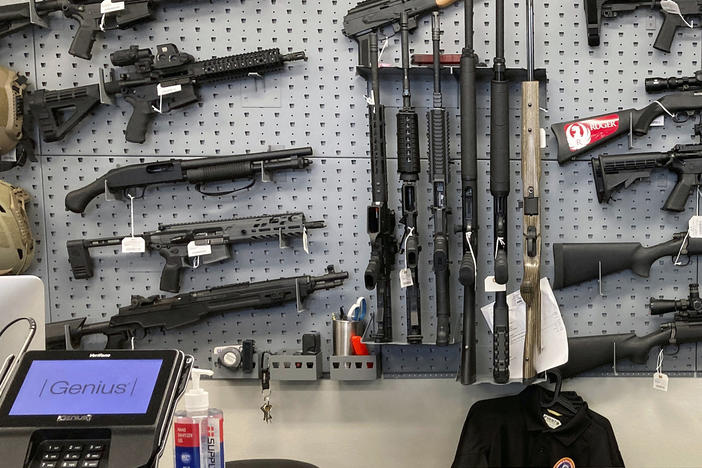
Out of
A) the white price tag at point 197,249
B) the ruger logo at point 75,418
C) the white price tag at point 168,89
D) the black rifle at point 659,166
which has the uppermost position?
the white price tag at point 168,89

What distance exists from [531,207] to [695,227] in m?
0.74

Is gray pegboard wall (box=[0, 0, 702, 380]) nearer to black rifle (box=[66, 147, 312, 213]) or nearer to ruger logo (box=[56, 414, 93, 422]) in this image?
black rifle (box=[66, 147, 312, 213])

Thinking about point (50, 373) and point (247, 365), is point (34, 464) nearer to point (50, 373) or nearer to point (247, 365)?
point (50, 373)

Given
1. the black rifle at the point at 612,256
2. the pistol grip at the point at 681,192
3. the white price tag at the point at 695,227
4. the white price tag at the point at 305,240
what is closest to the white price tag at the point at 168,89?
the white price tag at the point at 305,240

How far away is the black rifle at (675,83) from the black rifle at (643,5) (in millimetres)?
134

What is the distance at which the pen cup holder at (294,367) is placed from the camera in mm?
2779

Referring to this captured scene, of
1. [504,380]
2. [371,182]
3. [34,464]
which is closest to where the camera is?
[34,464]

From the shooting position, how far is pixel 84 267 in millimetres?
2957

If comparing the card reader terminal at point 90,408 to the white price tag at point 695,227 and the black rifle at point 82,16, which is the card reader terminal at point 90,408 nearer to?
the black rifle at point 82,16

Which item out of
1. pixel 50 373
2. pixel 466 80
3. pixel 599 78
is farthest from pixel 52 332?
pixel 599 78

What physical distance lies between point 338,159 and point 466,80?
644 millimetres

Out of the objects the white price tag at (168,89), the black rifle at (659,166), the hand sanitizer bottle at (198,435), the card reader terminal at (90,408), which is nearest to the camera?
the card reader terminal at (90,408)

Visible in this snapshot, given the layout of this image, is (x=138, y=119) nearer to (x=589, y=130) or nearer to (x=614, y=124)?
(x=589, y=130)

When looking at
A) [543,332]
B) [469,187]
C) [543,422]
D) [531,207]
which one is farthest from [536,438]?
[469,187]
